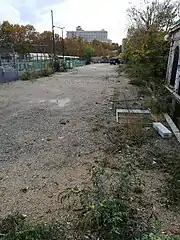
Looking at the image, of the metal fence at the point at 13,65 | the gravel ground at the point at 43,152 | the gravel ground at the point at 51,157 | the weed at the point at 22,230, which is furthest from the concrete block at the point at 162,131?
the metal fence at the point at 13,65

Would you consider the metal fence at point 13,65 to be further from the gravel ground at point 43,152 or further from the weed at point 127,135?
the weed at point 127,135

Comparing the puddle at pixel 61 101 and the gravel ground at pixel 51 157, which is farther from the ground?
the gravel ground at pixel 51 157

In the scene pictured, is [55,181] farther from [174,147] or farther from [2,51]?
[2,51]

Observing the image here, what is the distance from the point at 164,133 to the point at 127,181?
2858 millimetres

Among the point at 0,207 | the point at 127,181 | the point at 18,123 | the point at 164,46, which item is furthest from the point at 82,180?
the point at 164,46

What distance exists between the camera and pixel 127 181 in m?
3.27

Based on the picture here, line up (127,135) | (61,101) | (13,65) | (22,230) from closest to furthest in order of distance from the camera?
(22,230)
(127,135)
(61,101)
(13,65)

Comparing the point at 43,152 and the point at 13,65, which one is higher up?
the point at 13,65

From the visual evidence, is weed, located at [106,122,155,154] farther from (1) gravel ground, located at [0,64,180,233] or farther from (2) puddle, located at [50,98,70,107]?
(2) puddle, located at [50,98,70,107]

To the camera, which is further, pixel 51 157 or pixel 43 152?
pixel 43 152

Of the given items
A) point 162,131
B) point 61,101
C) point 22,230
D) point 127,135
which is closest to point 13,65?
point 61,101

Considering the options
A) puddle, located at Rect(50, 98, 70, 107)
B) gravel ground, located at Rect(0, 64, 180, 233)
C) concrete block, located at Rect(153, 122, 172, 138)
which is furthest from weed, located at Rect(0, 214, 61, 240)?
puddle, located at Rect(50, 98, 70, 107)

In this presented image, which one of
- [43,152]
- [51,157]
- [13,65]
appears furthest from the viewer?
[13,65]

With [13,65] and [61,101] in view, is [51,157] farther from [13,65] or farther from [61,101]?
[13,65]
